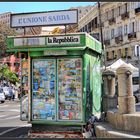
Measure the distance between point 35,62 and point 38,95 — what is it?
946mm

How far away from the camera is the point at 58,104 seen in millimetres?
13492

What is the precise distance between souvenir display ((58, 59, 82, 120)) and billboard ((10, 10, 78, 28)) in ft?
3.69

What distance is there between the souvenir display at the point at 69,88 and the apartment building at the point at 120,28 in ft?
125

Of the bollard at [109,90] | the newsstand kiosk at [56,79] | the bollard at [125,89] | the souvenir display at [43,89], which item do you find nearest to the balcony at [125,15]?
the bollard at [109,90]

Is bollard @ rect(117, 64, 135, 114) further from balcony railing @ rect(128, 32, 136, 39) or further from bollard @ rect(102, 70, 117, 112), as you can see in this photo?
balcony railing @ rect(128, 32, 136, 39)

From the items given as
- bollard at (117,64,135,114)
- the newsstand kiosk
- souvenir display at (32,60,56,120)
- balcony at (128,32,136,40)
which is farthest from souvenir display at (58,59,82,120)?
balcony at (128,32,136,40)

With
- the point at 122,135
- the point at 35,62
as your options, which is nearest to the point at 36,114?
the point at 35,62

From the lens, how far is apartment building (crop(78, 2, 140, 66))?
54.6 metres

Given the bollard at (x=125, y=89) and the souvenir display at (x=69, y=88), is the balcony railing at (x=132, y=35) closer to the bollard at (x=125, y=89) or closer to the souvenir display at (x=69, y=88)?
the souvenir display at (x=69, y=88)

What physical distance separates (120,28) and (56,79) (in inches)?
1818

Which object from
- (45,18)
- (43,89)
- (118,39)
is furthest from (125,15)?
(43,89)

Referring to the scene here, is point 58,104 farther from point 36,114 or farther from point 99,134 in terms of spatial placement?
point 99,134

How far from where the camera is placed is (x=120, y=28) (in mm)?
58875

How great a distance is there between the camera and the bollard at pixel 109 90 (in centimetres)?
1595
